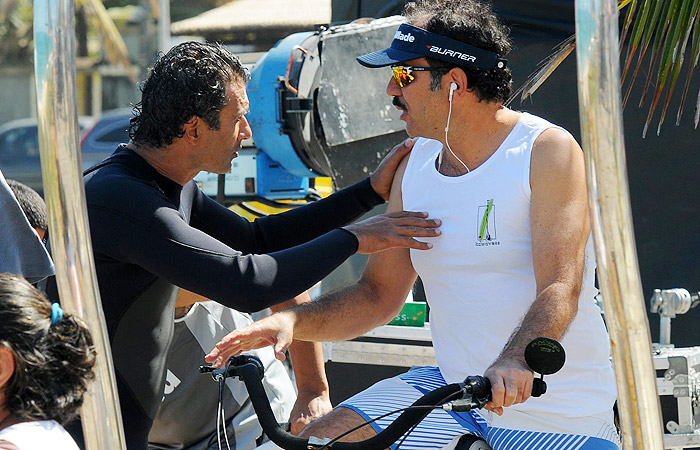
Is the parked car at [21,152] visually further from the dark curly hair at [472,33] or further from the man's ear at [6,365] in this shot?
the man's ear at [6,365]

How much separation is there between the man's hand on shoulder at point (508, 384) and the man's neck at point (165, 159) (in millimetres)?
1184

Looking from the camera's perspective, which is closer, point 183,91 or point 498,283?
point 498,283

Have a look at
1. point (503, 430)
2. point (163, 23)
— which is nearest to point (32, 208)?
point (503, 430)

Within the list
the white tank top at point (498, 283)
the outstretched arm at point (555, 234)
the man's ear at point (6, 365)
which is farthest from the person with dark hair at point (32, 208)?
the outstretched arm at point (555, 234)

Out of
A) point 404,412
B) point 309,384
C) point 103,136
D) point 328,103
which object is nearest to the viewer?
point 404,412

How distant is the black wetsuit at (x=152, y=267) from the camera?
A: 2.49 meters

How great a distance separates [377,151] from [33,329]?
2747 millimetres

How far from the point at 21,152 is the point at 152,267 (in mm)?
17170

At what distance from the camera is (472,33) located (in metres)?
2.71

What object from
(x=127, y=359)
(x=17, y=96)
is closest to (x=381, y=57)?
(x=127, y=359)

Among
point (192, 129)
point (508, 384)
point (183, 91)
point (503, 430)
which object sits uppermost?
point (183, 91)

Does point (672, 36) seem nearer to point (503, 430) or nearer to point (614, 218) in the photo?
point (503, 430)

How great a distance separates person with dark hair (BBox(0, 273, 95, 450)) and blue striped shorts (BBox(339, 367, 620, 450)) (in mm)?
830

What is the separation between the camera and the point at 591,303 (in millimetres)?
2531
